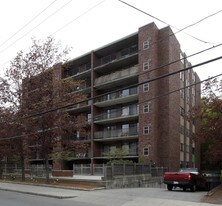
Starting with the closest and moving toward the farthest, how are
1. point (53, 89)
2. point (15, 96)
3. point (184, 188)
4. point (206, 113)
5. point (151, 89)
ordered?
1. point (184, 188)
2. point (206, 113)
3. point (53, 89)
4. point (15, 96)
5. point (151, 89)

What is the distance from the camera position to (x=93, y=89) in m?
54.2

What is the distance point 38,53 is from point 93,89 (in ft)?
67.5

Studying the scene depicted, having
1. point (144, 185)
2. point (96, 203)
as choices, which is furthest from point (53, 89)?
point (96, 203)

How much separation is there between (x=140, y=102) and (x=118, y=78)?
909 centimetres

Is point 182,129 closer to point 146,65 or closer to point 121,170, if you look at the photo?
point 146,65

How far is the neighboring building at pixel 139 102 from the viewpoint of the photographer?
45469mm

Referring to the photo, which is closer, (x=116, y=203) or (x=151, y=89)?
(x=116, y=203)

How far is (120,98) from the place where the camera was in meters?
50.4

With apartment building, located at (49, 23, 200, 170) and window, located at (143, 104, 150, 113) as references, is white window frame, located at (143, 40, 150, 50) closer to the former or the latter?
apartment building, located at (49, 23, 200, 170)

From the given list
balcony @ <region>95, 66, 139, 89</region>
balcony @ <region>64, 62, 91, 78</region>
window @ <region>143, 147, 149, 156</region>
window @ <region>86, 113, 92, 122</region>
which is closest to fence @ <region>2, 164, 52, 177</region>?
window @ <region>143, 147, 149, 156</region>

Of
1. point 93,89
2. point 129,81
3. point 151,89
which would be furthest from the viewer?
point 93,89

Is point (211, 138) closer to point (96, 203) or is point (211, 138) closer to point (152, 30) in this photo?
point (96, 203)

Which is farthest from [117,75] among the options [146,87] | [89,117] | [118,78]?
[89,117]

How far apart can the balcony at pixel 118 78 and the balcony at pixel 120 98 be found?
1.18 m
